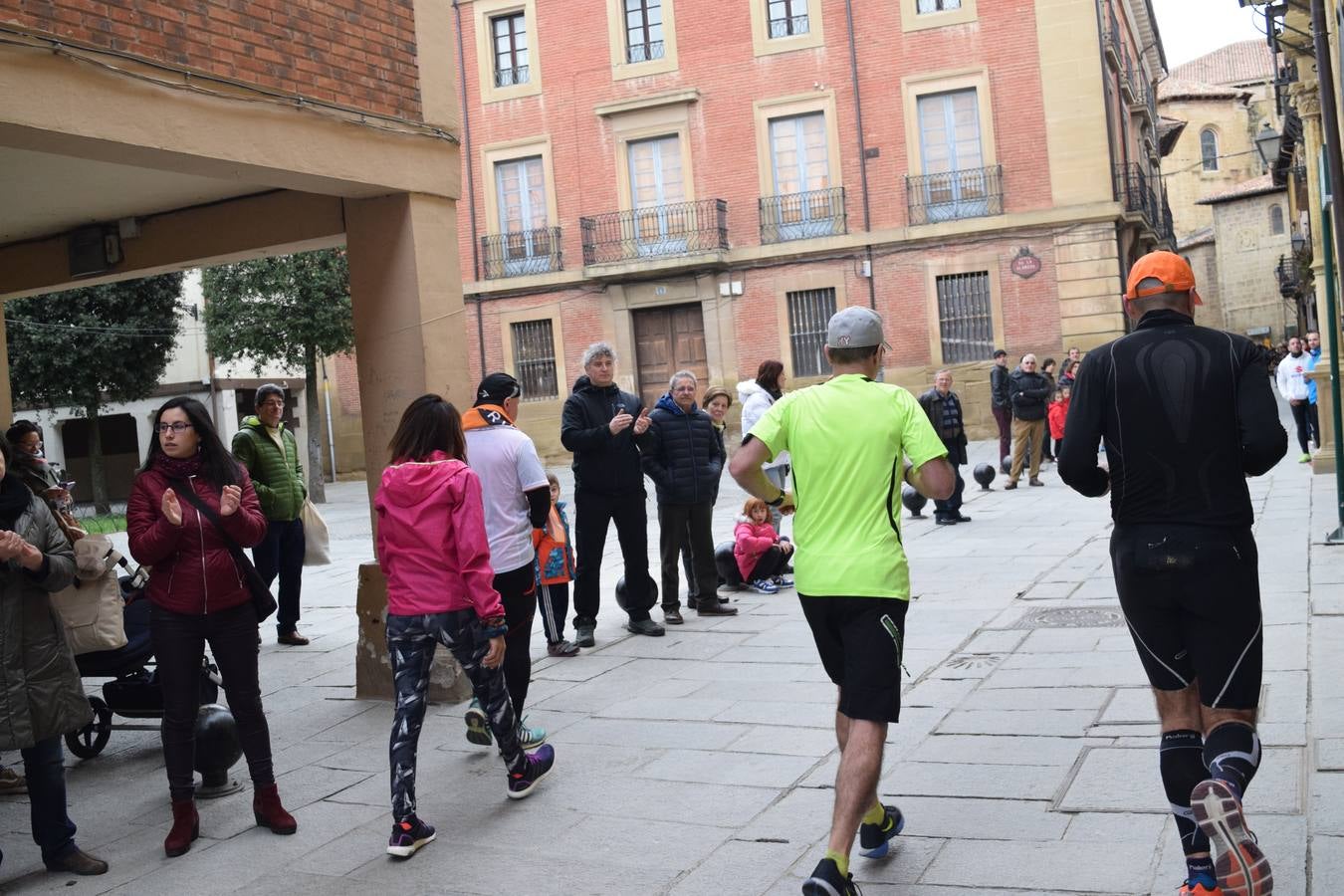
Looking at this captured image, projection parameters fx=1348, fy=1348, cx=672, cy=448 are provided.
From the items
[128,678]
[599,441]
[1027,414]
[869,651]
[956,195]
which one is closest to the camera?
[869,651]

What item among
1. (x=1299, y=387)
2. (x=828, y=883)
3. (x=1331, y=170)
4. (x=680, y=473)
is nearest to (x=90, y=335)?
(x=680, y=473)

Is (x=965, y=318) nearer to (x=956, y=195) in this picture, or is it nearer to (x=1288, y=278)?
(x=956, y=195)

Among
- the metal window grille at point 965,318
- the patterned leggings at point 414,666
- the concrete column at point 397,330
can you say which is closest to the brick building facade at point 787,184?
the metal window grille at point 965,318

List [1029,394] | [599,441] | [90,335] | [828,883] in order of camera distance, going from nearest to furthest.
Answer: [828,883] → [599,441] → [1029,394] → [90,335]

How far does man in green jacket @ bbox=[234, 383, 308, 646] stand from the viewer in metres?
9.06

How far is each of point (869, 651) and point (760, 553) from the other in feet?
20.9

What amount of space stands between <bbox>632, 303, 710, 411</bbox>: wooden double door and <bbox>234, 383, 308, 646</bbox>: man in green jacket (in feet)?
68.3

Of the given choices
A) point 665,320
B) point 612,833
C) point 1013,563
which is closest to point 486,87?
point 665,320

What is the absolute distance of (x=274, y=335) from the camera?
27.7 metres

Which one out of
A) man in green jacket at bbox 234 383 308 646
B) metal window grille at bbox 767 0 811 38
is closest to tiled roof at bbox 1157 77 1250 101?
metal window grille at bbox 767 0 811 38

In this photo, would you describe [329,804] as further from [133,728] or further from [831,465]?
[831,465]

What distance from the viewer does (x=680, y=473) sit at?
30.0 ft

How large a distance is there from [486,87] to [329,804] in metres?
27.8

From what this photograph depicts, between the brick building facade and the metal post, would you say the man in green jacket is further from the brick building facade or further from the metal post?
the brick building facade
